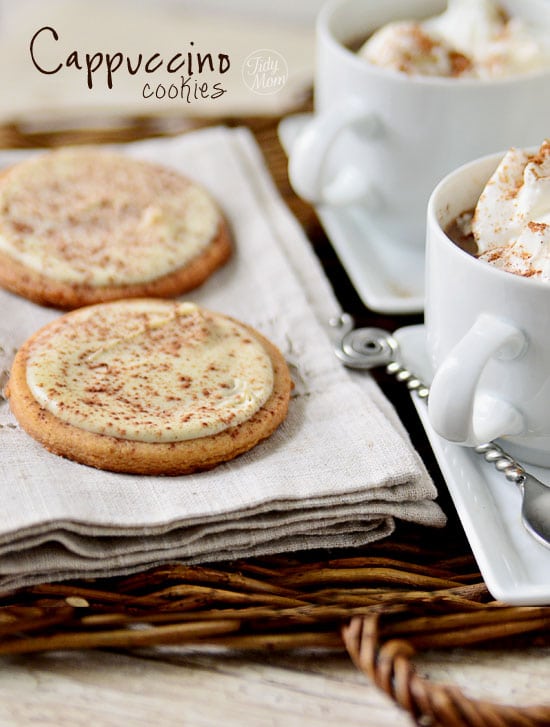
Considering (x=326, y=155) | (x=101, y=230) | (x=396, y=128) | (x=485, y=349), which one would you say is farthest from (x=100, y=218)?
(x=485, y=349)

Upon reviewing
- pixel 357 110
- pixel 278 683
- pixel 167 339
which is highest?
pixel 357 110

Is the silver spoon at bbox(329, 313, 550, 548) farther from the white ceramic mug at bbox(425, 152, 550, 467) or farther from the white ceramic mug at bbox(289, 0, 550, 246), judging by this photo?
the white ceramic mug at bbox(289, 0, 550, 246)

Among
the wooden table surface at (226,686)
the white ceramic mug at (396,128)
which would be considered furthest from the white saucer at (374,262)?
the wooden table surface at (226,686)

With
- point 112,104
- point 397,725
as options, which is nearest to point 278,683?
point 397,725

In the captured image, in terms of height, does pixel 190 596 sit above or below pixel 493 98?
below

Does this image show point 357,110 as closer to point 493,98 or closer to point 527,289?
point 493,98

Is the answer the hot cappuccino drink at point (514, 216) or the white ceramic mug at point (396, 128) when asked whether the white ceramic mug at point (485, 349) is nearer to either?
the hot cappuccino drink at point (514, 216)

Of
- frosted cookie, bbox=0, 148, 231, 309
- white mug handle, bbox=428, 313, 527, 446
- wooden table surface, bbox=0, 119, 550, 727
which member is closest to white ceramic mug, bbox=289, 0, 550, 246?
frosted cookie, bbox=0, 148, 231, 309
